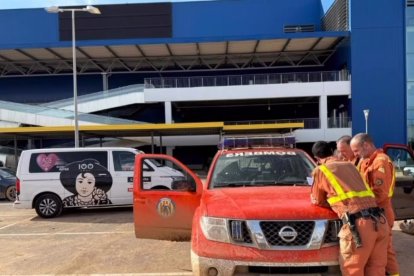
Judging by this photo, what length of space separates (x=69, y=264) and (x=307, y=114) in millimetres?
46244

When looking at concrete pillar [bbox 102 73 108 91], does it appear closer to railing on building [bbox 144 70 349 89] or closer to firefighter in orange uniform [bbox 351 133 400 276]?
railing on building [bbox 144 70 349 89]

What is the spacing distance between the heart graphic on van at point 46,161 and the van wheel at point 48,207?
82cm

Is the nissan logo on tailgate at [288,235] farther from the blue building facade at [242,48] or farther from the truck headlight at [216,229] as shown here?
the blue building facade at [242,48]

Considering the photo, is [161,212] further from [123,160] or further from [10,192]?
[10,192]

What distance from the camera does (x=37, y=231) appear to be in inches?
432

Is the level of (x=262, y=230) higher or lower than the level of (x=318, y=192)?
lower

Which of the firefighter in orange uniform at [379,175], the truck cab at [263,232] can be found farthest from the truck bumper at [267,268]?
the firefighter in orange uniform at [379,175]

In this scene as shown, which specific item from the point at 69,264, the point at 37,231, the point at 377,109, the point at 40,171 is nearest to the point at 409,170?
the point at 69,264

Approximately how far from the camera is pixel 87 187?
13242mm

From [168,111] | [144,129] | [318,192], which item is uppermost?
[168,111]

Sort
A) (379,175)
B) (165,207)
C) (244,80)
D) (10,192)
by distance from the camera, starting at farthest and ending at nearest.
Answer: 1. (244,80)
2. (10,192)
3. (165,207)
4. (379,175)

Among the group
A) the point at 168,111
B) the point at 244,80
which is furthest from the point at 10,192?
the point at 244,80

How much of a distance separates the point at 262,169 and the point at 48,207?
330 inches

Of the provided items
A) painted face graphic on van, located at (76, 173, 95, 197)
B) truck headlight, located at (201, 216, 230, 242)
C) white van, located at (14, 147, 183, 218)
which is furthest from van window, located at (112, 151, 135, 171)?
truck headlight, located at (201, 216, 230, 242)
